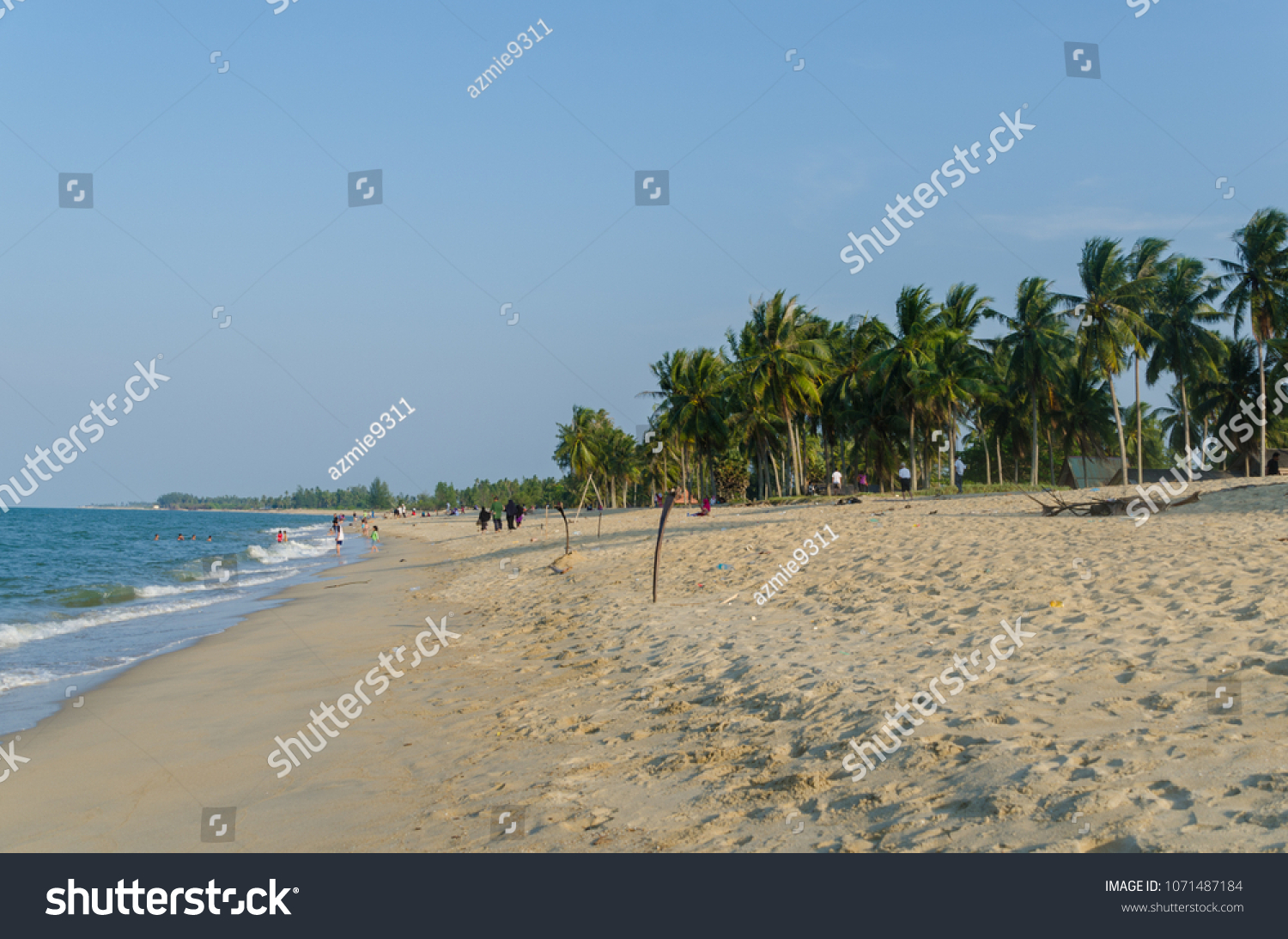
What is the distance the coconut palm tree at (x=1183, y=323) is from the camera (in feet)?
127

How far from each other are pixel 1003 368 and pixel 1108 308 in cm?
1432

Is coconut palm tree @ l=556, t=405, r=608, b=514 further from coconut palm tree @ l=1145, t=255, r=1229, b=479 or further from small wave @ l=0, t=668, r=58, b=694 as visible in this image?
small wave @ l=0, t=668, r=58, b=694

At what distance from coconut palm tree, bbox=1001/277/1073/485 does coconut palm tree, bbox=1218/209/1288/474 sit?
708cm

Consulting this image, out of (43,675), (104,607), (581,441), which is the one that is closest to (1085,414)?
(581,441)

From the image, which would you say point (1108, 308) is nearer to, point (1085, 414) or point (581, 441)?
point (1085, 414)

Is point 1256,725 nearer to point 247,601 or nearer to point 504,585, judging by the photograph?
point 504,585

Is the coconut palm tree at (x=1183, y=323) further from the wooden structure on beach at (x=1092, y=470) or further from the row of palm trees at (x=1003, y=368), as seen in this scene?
the wooden structure on beach at (x=1092, y=470)

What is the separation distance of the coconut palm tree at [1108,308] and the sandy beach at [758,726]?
2375cm

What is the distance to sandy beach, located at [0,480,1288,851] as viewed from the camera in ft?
12.6

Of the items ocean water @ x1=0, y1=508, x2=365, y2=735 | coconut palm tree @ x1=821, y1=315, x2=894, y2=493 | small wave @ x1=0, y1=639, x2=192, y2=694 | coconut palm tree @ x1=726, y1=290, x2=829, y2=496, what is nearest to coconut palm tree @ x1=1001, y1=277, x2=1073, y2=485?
coconut palm tree @ x1=821, y1=315, x2=894, y2=493

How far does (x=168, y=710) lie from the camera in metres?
8.25

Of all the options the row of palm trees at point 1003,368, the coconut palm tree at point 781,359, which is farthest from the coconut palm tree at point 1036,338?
the coconut palm tree at point 781,359

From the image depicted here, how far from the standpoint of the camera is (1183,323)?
3912 centimetres
